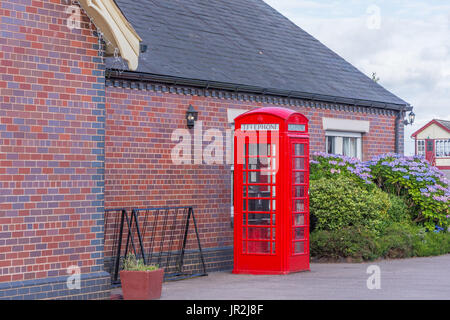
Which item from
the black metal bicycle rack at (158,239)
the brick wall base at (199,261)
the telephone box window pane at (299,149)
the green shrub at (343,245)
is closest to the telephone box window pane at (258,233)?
the black metal bicycle rack at (158,239)

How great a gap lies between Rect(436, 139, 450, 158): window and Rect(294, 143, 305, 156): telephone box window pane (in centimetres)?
4602

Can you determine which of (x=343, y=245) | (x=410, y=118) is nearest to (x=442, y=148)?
(x=410, y=118)

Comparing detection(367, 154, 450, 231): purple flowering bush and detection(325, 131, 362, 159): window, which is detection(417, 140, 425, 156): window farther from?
detection(325, 131, 362, 159): window

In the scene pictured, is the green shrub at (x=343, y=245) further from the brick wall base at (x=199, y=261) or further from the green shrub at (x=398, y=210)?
the green shrub at (x=398, y=210)

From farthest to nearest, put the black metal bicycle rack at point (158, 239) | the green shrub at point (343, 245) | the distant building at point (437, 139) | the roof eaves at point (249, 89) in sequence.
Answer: the distant building at point (437, 139)
the green shrub at point (343, 245)
the roof eaves at point (249, 89)
the black metal bicycle rack at point (158, 239)

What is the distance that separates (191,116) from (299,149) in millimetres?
2033

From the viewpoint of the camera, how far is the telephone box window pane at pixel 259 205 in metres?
13.0

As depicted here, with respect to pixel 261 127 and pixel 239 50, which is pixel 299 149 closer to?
pixel 261 127

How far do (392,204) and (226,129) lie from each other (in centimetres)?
474

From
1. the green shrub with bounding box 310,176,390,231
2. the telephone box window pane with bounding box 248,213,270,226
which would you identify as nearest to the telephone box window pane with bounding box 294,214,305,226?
the telephone box window pane with bounding box 248,213,270,226

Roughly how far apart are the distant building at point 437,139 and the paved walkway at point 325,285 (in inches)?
1726

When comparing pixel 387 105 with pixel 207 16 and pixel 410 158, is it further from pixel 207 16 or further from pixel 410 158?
pixel 207 16

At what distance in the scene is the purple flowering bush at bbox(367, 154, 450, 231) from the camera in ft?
57.7

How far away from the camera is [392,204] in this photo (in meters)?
17.1
